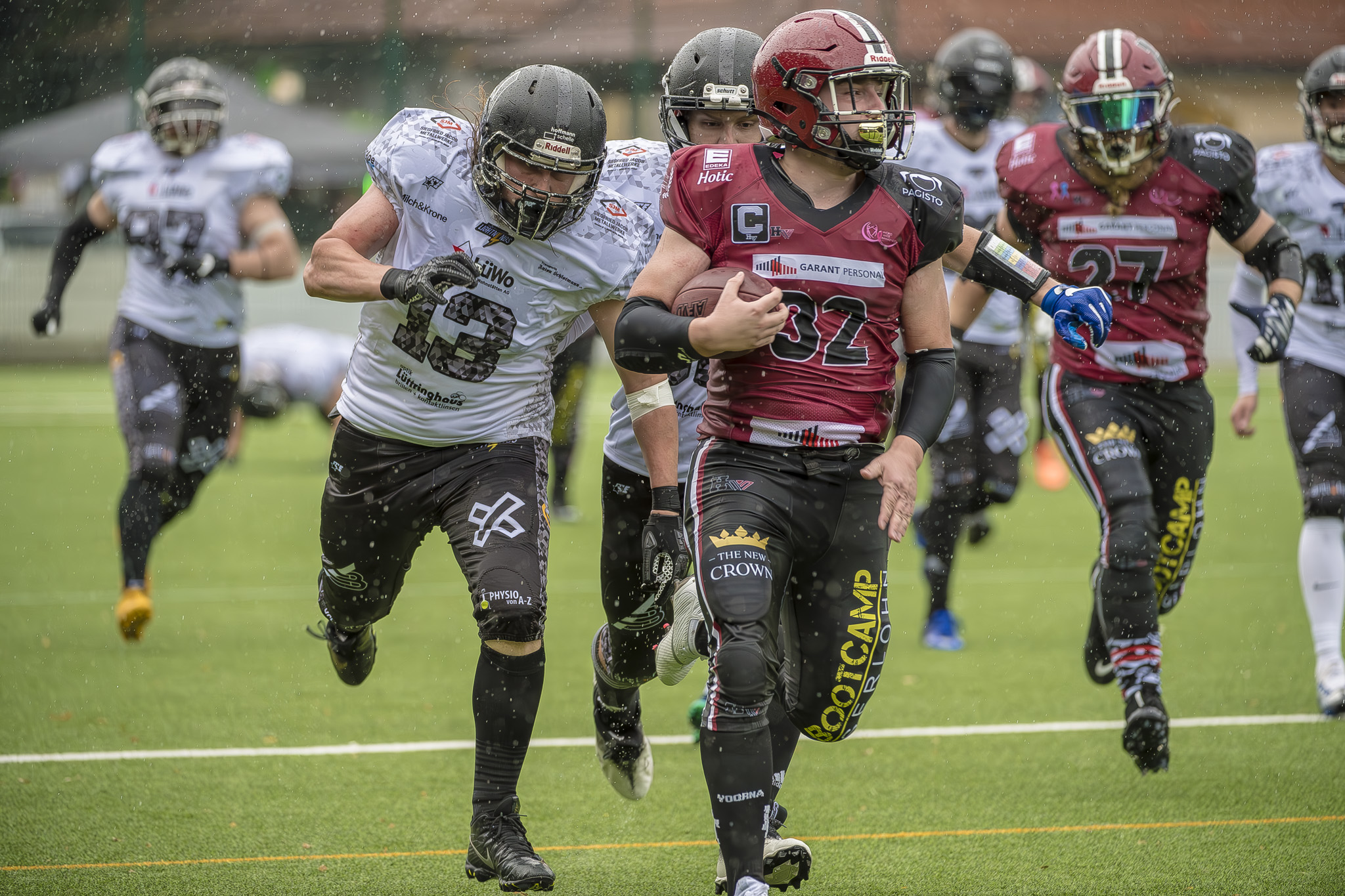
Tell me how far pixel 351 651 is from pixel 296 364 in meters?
9.48

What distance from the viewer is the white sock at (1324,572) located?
5805 mm

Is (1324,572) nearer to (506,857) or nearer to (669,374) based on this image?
(669,374)

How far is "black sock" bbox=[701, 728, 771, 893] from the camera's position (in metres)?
3.43

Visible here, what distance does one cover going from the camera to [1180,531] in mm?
5227

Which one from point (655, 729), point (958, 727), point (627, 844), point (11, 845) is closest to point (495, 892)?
point (627, 844)

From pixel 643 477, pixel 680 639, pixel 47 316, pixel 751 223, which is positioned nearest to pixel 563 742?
pixel 680 639

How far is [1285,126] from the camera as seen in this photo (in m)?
24.6

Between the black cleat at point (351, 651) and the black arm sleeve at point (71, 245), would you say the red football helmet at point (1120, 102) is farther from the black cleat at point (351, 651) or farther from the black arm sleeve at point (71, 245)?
the black arm sleeve at point (71, 245)

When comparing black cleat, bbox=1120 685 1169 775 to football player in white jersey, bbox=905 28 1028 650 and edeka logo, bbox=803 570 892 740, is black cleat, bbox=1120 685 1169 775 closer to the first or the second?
edeka logo, bbox=803 570 892 740

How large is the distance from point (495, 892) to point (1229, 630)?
14.5 feet

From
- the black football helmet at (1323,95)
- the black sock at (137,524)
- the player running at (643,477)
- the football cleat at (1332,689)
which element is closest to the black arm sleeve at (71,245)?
the black sock at (137,524)

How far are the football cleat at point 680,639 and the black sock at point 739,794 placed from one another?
1.03 m

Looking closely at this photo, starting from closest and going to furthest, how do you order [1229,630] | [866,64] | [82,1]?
[866,64] → [1229,630] → [82,1]

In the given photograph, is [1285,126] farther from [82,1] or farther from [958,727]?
[958,727]
